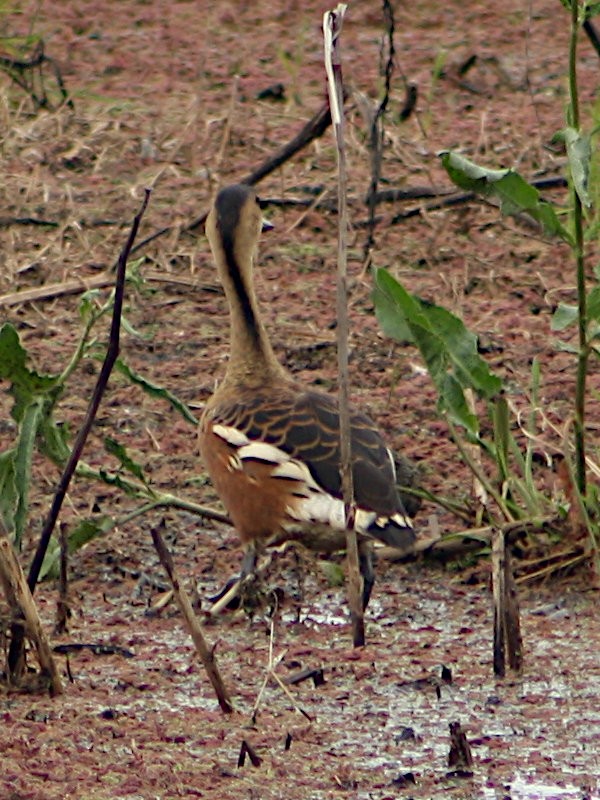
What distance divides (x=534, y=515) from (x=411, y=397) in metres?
1.38

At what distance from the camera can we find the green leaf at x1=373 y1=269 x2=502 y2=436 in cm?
528

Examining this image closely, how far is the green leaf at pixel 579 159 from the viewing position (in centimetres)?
488

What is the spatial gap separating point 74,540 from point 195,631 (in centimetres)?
115

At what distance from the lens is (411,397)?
6.96 metres

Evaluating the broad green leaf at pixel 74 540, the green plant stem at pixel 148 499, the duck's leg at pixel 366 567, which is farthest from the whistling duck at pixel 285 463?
the broad green leaf at pixel 74 540

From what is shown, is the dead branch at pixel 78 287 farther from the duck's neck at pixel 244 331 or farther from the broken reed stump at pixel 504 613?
the broken reed stump at pixel 504 613

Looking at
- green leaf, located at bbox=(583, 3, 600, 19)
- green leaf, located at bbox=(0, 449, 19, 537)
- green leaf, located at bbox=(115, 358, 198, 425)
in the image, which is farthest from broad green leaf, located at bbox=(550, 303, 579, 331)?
green leaf, located at bbox=(0, 449, 19, 537)

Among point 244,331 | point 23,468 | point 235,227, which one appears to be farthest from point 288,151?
point 23,468

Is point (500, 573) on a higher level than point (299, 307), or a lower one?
lower

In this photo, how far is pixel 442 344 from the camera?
17.7ft

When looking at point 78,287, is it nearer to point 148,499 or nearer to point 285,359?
point 285,359

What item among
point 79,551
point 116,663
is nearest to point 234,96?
point 79,551

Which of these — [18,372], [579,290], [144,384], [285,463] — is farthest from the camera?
[285,463]

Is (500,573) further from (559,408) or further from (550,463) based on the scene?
(559,408)
